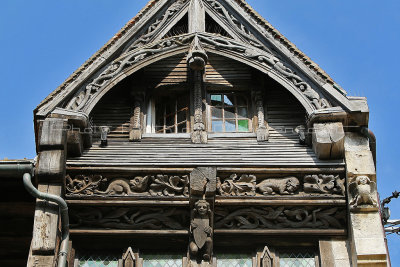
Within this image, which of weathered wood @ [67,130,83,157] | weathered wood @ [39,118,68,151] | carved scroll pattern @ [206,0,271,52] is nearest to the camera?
weathered wood @ [39,118,68,151]

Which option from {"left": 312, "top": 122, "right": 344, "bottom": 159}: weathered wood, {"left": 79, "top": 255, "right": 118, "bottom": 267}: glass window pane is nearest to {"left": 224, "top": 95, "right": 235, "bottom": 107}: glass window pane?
{"left": 312, "top": 122, "right": 344, "bottom": 159}: weathered wood

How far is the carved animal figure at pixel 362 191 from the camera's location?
15.2m

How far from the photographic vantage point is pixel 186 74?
1795cm

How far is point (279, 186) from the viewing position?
1567cm

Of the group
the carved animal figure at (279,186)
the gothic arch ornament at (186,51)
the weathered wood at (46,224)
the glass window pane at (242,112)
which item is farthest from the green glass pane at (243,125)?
the weathered wood at (46,224)

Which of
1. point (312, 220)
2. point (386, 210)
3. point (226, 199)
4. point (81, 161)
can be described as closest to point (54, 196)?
point (81, 161)

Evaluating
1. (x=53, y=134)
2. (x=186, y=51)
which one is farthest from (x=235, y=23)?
(x=53, y=134)

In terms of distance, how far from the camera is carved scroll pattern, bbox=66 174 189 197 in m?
15.6

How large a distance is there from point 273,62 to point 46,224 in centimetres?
462

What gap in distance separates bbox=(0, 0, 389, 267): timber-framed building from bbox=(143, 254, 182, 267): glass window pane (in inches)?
0.6

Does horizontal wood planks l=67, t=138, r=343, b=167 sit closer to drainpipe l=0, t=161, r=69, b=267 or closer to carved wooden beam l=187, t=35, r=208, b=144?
carved wooden beam l=187, t=35, r=208, b=144

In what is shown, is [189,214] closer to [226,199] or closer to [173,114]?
[226,199]

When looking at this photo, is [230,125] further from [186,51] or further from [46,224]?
[46,224]

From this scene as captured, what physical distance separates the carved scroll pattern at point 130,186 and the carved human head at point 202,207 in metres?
0.35
